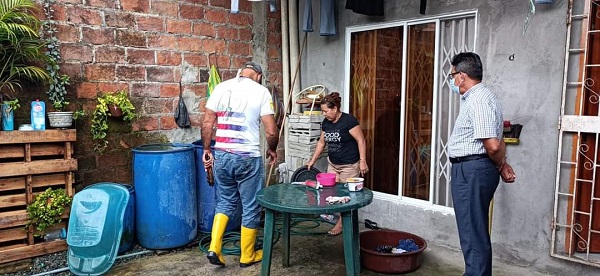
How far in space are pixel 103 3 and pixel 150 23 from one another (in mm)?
498

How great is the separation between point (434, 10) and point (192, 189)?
3.06 m

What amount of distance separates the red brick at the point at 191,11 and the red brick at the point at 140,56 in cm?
59

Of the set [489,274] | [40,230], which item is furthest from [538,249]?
[40,230]

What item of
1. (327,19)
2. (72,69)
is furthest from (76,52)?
(327,19)

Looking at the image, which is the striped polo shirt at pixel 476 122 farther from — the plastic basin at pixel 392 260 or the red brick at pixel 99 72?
the red brick at pixel 99 72

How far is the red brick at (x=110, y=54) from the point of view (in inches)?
172

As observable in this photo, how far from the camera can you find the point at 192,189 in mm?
4449

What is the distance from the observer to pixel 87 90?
170 inches

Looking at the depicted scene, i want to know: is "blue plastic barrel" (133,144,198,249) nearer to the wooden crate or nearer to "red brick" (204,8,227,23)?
the wooden crate

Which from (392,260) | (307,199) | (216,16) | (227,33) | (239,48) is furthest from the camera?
(239,48)

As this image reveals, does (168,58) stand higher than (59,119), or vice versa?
(168,58)

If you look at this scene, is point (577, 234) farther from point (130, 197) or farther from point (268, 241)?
point (130, 197)

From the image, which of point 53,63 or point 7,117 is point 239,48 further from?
point 7,117

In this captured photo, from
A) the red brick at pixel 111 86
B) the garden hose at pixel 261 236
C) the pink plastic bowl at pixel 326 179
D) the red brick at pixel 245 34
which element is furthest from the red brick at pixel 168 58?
the pink plastic bowl at pixel 326 179
